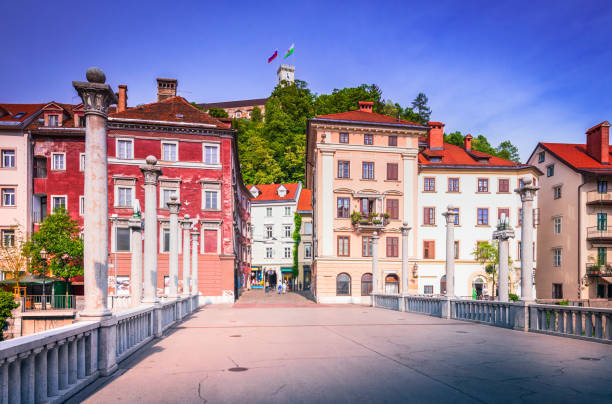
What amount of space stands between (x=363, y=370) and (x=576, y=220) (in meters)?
38.7

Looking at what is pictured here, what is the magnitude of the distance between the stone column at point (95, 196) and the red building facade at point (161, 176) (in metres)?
26.8

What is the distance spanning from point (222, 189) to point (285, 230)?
2801 centimetres

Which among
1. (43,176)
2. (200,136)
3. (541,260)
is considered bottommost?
(541,260)

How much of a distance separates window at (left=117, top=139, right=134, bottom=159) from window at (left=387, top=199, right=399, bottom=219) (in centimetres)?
2154

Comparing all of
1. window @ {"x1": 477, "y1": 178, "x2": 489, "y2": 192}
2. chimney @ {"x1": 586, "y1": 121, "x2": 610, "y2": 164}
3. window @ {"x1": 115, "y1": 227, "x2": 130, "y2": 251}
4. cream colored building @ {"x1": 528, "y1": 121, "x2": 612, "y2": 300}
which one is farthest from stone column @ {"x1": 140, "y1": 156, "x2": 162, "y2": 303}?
chimney @ {"x1": 586, "y1": 121, "x2": 610, "y2": 164}

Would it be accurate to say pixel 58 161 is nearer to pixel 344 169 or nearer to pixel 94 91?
pixel 344 169

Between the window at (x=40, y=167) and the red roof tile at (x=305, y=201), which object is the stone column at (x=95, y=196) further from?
the red roof tile at (x=305, y=201)

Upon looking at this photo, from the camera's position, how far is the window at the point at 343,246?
38.2m

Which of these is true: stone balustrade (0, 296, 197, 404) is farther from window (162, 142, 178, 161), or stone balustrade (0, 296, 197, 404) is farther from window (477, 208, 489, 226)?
window (477, 208, 489, 226)

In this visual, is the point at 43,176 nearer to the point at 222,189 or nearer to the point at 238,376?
the point at 222,189

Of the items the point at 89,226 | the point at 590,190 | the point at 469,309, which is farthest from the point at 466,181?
the point at 89,226

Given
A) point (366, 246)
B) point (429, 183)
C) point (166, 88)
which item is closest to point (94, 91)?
point (366, 246)

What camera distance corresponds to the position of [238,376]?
7281mm

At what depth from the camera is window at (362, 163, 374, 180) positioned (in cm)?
3932
